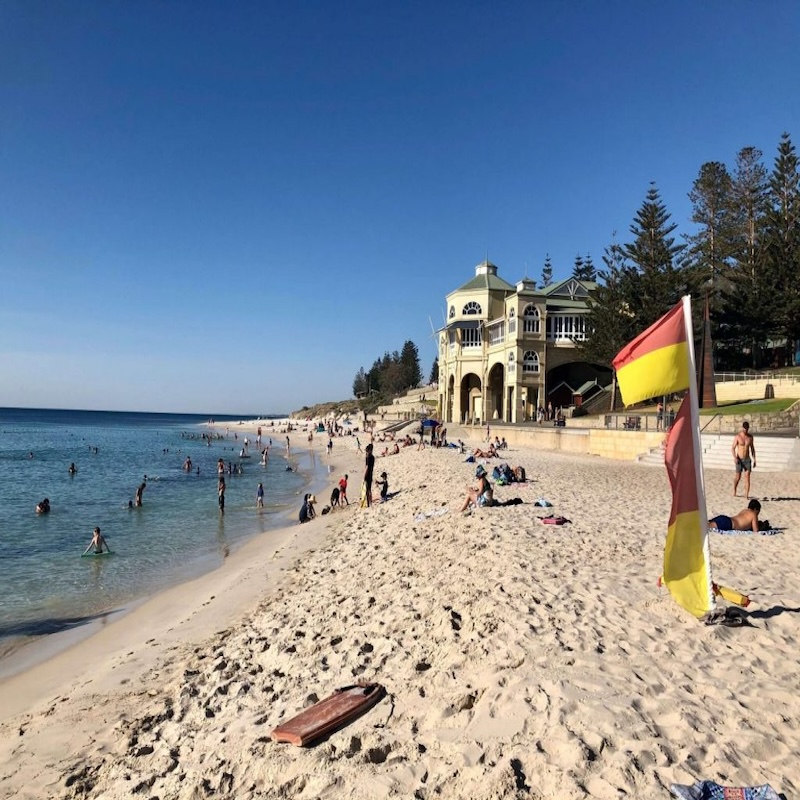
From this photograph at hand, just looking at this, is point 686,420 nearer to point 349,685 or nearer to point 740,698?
point 740,698

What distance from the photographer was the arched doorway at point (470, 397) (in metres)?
49.3

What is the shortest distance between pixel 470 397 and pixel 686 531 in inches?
1793

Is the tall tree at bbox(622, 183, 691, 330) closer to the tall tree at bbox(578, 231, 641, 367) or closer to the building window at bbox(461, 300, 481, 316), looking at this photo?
the tall tree at bbox(578, 231, 641, 367)

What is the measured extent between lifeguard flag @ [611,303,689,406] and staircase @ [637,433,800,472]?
41.6 ft

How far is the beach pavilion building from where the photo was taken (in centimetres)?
4241

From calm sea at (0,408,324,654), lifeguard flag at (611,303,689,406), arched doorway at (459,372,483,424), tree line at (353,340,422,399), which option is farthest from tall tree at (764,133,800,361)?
tree line at (353,340,422,399)

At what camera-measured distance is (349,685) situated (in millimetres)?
4926

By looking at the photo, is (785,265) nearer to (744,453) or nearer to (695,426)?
(744,453)

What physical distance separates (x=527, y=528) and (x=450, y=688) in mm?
5752

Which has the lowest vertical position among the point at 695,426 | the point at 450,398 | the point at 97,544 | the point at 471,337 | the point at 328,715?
the point at 97,544

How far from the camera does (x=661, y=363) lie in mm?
5234

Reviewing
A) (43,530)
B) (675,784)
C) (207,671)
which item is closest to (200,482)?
(43,530)

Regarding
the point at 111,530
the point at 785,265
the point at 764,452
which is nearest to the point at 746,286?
the point at 785,265

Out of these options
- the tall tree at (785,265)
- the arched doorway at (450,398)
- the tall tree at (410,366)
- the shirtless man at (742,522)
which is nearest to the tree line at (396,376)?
the tall tree at (410,366)
